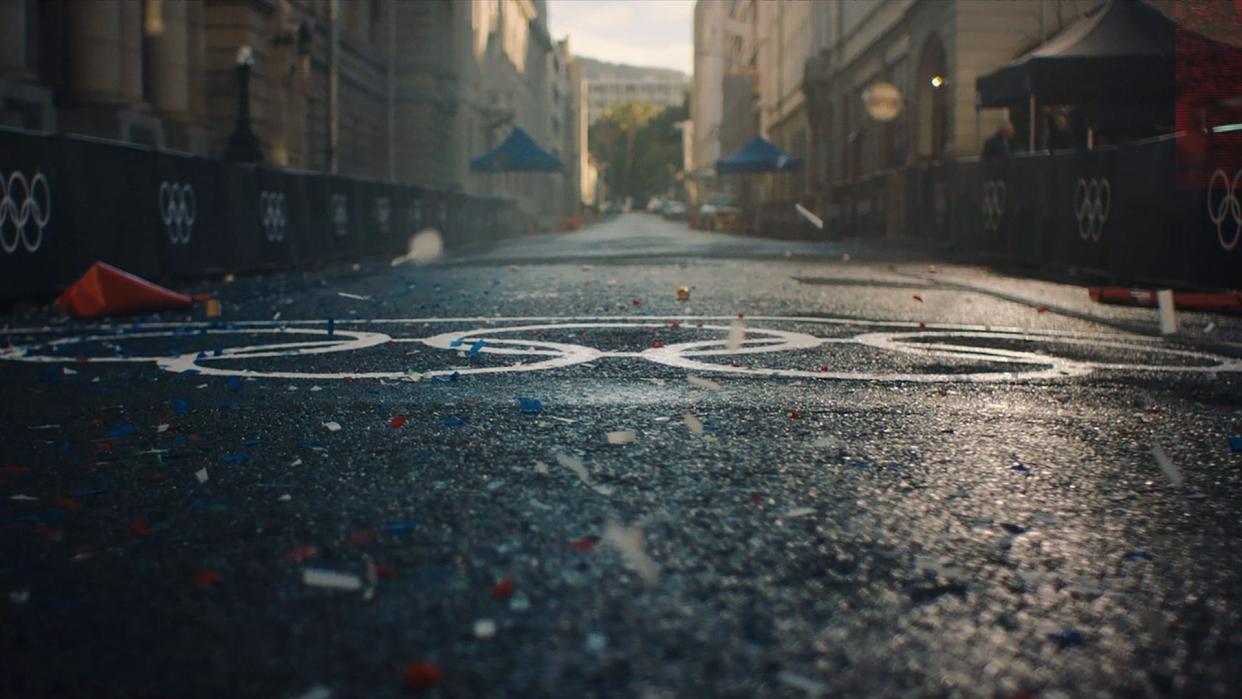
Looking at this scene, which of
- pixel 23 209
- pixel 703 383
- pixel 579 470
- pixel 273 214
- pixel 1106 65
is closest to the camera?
pixel 579 470

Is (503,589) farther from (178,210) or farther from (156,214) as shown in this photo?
(178,210)

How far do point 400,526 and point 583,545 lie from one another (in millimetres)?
441

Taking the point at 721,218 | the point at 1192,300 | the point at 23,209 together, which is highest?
the point at 721,218

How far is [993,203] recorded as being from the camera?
18.3 metres

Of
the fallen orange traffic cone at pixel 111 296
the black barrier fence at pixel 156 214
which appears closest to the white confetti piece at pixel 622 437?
the fallen orange traffic cone at pixel 111 296

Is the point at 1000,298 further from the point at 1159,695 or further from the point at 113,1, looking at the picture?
the point at 113,1

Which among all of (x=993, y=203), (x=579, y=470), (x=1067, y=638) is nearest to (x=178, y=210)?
(x=579, y=470)

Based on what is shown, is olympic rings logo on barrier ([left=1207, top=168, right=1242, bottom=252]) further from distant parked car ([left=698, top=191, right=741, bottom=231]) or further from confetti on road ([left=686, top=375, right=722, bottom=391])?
distant parked car ([left=698, top=191, right=741, bottom=231])

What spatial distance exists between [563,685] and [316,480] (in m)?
1.69

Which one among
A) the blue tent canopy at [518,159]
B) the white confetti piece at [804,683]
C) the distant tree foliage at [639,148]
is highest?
the distant tree foliage at [639,148]

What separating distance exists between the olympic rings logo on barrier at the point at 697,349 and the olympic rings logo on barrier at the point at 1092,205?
583cm

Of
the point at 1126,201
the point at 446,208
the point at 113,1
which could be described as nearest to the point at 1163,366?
the point at 1126,201

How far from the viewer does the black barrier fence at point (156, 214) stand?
401 inches

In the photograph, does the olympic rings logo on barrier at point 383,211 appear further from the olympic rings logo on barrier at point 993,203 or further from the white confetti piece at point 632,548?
the white confetti piece at point 632,548
